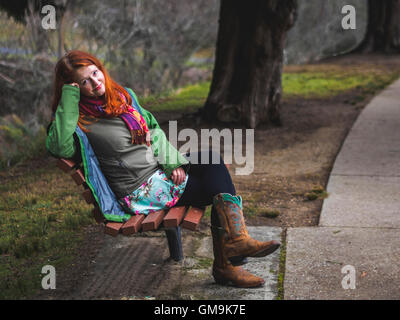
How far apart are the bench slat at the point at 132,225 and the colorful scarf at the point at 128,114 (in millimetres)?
459

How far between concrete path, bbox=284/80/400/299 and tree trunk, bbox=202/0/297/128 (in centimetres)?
165

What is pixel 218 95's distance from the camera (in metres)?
8.07

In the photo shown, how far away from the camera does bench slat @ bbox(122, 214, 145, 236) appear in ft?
10.4

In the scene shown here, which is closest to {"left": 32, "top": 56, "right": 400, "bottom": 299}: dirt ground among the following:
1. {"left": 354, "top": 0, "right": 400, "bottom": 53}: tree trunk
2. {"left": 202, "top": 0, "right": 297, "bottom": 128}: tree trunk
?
{"left": 202, "top": 0, "right": 297, "bottom": 128}: tree trunk

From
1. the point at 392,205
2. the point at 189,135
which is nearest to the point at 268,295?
the point at 392,205

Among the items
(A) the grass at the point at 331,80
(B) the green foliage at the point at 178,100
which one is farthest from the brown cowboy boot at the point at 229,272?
(A) the grass at the point at 331,80

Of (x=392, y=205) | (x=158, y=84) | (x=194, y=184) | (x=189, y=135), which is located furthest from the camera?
(x=158, y=84)

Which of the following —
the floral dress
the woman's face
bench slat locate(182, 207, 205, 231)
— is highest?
the woman's face

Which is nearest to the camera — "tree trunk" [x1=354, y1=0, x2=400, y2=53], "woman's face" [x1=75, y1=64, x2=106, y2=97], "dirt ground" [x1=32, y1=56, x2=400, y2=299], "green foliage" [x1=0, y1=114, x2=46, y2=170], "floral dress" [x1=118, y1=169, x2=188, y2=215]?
"woman's face" [x1=75, y1=64, x2=106, y2=97]

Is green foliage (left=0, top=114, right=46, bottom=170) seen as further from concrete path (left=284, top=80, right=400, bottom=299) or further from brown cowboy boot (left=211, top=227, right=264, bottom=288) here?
brown cowboy boot (left=211, top=227, right=264, bottom=288)

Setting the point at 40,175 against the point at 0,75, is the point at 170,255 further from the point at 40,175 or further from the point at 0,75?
the point at 0,75

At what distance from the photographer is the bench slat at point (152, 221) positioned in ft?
A: 10.3

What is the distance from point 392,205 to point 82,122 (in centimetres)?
277

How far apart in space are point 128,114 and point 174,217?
69cm
